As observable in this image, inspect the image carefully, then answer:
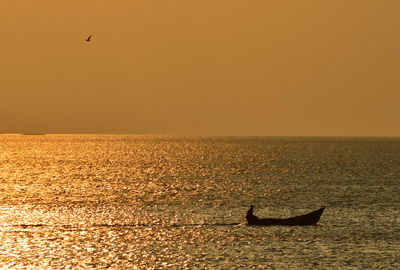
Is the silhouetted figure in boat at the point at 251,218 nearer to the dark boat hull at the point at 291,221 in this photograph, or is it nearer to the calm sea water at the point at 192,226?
the dark boat hull at the point at 291,221

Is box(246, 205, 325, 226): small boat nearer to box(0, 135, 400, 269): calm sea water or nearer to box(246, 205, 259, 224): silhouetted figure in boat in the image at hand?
box(246, 205, 259, 224): silhouetted figure in boat

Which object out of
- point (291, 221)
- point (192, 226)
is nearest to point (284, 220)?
point (291, 221)

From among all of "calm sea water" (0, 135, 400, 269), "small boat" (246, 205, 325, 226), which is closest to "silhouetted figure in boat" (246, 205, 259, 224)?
"small boat" (246, 205, 325, 226)

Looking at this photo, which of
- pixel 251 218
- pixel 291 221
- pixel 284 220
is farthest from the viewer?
pixel 291 221

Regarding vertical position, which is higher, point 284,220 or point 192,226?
point 284,220

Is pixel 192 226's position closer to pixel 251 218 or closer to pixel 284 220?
pixel 251 218

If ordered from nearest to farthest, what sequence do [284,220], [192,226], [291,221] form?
1. [284,220]
2. [291,221]
3. [192,226]

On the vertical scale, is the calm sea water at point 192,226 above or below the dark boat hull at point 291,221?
below

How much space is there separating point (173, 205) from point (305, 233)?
30267 mm

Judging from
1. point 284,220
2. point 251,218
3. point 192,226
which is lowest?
point 192,226

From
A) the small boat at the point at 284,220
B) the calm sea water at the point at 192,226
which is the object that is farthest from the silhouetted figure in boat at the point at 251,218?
the calm sea water at the point at 192,226

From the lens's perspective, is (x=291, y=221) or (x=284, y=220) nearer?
(x=284, y=220)

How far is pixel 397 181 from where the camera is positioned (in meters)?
141

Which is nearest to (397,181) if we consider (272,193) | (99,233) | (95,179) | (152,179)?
(272,193)
